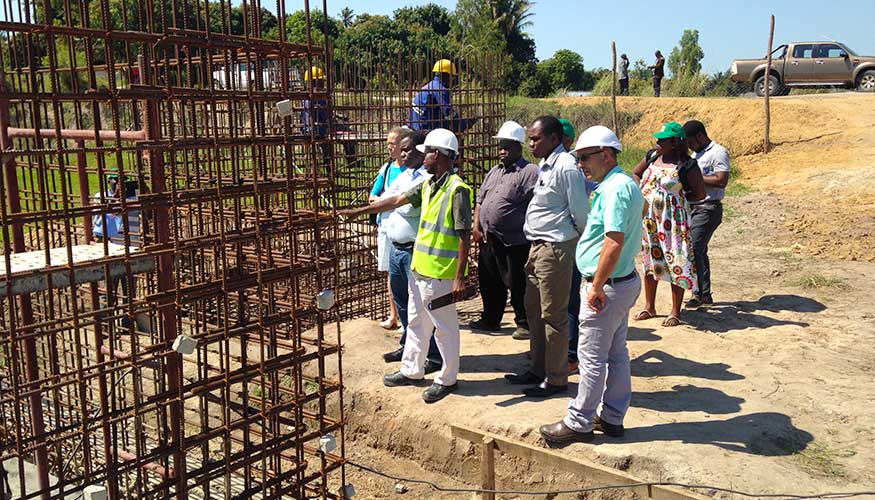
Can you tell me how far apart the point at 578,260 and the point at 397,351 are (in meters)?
2.42

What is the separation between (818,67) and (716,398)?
66.1ft

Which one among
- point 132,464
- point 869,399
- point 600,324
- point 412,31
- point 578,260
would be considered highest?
point 412,31

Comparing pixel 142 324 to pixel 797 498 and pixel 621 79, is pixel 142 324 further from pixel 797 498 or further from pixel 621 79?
pixel 621 79

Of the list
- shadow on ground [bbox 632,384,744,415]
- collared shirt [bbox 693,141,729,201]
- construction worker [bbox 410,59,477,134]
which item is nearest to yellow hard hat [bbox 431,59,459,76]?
construction worker [bbox 410,59,477,134]

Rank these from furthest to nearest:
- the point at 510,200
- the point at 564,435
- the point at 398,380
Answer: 1. the point at 510,200
2. the point at 398,380
3. the point at 564,435

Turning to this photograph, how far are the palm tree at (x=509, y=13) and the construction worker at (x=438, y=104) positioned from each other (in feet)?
130

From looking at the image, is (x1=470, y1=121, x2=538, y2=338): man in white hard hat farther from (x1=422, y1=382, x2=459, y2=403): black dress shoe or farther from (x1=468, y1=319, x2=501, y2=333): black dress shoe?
(x1=422, y1=382, x2=459, y2=403): black dress shoe

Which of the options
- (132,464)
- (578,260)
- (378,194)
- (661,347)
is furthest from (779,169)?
(132,464)

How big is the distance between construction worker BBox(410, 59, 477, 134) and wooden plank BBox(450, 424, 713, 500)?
4.15 metres

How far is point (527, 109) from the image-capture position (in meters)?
25.2

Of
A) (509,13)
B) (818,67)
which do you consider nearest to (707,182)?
(818,67)

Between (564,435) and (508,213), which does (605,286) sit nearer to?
(564,435)

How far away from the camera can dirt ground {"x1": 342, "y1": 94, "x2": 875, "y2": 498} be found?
445cm

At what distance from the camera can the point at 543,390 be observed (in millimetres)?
5391
